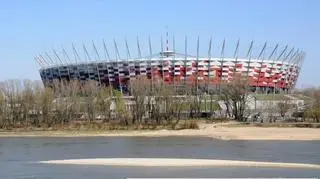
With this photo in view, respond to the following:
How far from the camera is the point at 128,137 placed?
71688 millimetres

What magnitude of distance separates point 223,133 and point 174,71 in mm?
70367

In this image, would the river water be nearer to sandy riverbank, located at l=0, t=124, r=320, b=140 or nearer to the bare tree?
sandy riverbank, located at l=0, t=124, r=320, b=140

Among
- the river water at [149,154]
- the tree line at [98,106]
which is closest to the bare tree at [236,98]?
the tree line at [98,106]

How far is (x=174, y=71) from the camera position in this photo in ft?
472

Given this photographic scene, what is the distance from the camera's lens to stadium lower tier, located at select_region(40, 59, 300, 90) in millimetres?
143000

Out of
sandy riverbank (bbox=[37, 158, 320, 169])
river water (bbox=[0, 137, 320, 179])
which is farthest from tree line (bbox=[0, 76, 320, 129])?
sandy riverbank (bbox=[37, 158, 320, 169])

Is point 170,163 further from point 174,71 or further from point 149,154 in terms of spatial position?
point 174,71

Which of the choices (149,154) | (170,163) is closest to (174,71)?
(149,154)

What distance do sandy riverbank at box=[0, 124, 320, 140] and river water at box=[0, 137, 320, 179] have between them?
15.9ft

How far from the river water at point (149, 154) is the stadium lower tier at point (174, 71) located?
7275 centimetres

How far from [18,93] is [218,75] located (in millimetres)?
63210

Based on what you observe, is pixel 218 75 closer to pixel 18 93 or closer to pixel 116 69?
pixel 116 69

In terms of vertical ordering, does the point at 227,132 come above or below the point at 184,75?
below

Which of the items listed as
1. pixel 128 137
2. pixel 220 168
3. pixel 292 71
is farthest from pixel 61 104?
pixel 292 71
